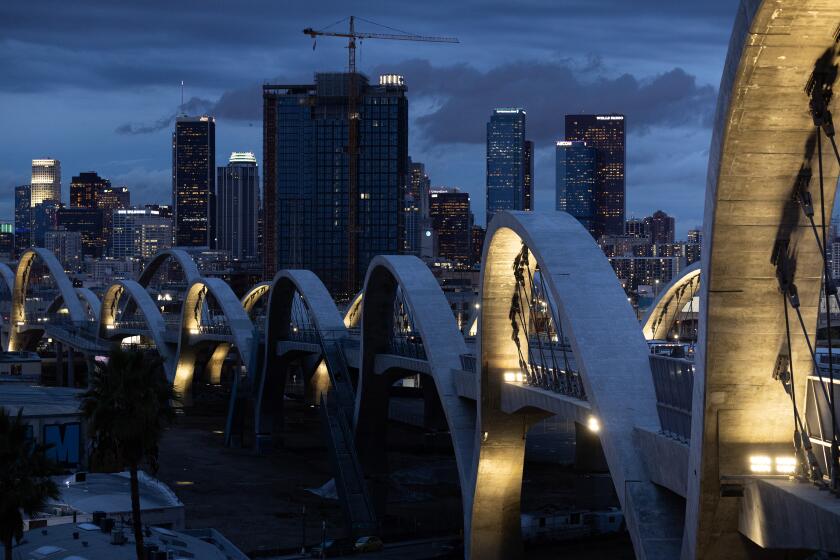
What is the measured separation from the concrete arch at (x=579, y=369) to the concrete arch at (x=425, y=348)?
148 cm

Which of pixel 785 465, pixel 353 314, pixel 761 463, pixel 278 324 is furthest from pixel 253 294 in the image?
pixel 785 465

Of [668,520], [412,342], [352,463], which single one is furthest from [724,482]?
[412,342]

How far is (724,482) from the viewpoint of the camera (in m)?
25.9

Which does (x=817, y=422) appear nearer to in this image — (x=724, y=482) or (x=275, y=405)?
(x=724, y=482)

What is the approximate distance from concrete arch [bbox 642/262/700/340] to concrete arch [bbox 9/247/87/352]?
74060 mm

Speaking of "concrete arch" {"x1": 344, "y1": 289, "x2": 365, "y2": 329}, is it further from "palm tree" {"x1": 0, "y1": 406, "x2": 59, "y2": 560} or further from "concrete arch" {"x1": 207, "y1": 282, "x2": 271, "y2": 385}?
"palm tree" {"x1": 0, "y1": 406, "x2": 59, "y2": 560}

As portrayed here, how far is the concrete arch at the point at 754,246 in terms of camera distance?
67.7ft

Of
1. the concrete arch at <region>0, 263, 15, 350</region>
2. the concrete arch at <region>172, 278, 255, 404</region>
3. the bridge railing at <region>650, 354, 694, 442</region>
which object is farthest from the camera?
the concrete arch at <region>0, 263, 15, 350</region>

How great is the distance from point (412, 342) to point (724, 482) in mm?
52844

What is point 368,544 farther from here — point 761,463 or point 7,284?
point 7,284

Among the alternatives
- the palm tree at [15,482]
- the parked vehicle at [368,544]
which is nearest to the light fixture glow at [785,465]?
the palm tree at [15,482]

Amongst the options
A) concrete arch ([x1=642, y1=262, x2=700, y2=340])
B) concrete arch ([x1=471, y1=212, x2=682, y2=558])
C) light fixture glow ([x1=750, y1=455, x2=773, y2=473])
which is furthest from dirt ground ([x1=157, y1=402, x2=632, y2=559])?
light fixture glow ([x1=750, y1=455, x2=773, y2=473])

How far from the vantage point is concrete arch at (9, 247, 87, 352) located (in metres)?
152

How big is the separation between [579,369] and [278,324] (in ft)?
215
